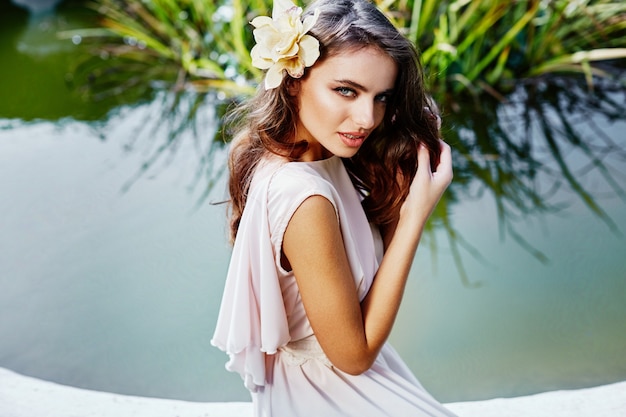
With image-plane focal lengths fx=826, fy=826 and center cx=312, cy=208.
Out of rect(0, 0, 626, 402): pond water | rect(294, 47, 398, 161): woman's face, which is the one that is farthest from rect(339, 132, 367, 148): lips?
rect(0, 0, 626, 402): pond water

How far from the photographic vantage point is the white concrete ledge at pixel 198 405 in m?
1.92

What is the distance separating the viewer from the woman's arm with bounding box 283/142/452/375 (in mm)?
1257

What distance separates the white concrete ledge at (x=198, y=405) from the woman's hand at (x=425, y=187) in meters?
0.73

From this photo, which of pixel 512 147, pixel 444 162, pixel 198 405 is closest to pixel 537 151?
pixel 512 147

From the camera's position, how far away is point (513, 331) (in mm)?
2457

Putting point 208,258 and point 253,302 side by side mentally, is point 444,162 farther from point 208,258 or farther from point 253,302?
point 208,258

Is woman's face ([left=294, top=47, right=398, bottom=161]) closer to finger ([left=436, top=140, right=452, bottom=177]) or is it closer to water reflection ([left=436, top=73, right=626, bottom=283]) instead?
finger ([left=436, top=140, right=452, bottom=177])

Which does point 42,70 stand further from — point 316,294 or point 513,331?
point 316,294

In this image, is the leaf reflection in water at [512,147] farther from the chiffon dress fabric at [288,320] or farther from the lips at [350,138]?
the lips at [350,138]

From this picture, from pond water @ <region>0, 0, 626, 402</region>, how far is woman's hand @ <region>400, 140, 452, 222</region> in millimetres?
943

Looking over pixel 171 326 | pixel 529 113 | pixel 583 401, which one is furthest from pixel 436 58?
pixel 583 401

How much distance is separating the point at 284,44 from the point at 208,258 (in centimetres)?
166

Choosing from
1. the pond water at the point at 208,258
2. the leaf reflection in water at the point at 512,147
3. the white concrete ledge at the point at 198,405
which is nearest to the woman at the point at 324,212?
the white concrete ledge at the point at 198,405

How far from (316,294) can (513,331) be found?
135cm
